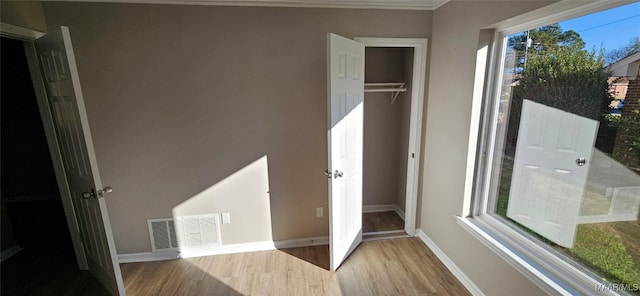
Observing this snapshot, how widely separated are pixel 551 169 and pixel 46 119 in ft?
11.7

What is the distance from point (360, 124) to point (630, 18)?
→ 167 centimetres

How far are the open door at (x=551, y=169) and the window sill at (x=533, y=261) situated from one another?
113mm

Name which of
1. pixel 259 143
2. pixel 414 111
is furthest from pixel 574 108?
pixel 259 143

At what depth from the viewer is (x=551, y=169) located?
161 centimetres

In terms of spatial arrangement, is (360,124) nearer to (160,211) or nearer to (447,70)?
(447,70)

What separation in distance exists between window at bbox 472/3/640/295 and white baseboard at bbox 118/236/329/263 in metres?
1.64

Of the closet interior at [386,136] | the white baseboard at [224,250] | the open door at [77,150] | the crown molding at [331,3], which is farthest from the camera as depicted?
the closet interior at [386,136]

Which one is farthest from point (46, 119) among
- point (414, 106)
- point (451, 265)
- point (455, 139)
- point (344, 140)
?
point (451, 265)

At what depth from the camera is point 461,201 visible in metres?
2.21

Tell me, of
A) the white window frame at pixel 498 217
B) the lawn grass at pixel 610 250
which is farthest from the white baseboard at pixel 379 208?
the lawn grass at pixel 610 250

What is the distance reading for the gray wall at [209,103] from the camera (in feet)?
7.14

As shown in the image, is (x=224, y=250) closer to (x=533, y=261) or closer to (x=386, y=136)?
(x=386, y=136)

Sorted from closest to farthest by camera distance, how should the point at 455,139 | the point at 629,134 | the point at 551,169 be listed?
the point at 629,134
the point at 551,169
the point at 455,139

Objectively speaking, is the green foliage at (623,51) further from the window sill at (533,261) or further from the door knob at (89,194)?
the door knob at (89,194)
